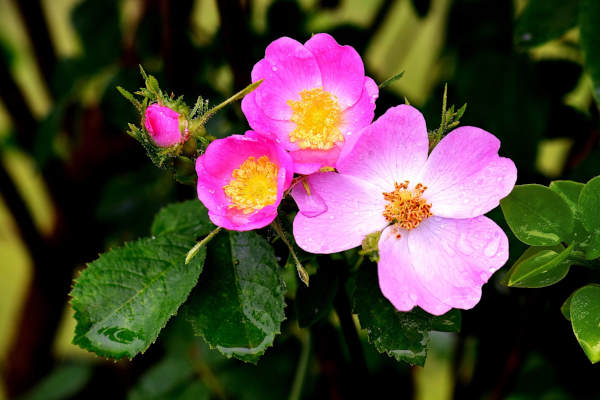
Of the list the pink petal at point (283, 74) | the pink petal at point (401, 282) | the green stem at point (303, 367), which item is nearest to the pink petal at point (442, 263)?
the pink petal at point (401, 282)

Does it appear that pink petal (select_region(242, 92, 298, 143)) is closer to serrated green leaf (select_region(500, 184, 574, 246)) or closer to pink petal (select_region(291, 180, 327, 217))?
pink petal (select_region(291, 180, 327, 217))

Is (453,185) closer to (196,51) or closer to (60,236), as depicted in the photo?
(196,51)

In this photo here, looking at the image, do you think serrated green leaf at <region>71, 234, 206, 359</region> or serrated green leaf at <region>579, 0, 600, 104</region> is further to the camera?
serrated green leaf at <region>579, 0, 600, 104</region>

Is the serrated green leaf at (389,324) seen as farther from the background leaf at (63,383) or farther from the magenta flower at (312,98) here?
the background leaf at (63,383)

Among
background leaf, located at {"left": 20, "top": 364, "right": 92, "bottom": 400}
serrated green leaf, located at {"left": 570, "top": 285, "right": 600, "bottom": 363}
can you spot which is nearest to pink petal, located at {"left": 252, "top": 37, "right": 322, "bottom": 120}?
serrated green leaf, located at {"left": 570, "top": 285, "right": 600, "bottom": 363}

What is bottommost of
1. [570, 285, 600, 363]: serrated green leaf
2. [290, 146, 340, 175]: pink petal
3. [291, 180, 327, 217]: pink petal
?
[570, 285, 600, 363]: serrated green leaf

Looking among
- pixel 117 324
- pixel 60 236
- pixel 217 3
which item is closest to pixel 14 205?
pixel 60 236

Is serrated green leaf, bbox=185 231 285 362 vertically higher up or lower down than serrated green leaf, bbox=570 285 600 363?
lower down
